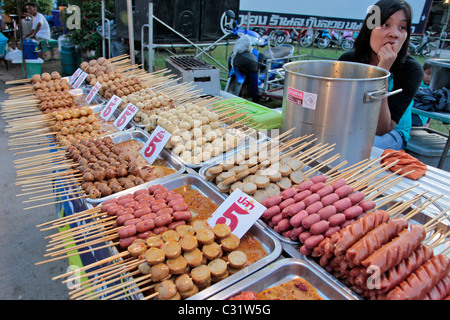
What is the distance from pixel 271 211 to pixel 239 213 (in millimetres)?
209

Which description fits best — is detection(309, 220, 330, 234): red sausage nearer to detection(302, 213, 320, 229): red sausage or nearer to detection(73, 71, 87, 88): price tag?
detection(302, 213, 320, 229): red sausage

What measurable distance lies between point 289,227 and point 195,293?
2.29ft

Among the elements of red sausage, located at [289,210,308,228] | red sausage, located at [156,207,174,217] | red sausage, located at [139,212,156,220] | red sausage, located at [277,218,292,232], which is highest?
red sausage, located at [289,210,308,228]

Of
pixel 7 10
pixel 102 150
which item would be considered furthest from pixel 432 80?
pixel 7 10

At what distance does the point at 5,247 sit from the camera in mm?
3967

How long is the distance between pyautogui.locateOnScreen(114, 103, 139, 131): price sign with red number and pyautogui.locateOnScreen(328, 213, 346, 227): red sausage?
2.69 metres

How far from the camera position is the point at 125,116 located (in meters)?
3.74

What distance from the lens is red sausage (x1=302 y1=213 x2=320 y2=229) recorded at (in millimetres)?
1762

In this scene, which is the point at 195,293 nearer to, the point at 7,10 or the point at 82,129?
the point at 82,129

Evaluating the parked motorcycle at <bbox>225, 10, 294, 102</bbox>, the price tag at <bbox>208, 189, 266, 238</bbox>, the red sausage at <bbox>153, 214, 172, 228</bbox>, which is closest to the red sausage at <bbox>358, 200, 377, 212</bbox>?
the price tag at <bbox>208, 189, 266, 238</bbox>

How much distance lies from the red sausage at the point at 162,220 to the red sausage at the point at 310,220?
0.84 m

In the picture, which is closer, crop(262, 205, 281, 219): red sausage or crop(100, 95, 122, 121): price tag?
crop(262, 205, 281, 219): red sausage

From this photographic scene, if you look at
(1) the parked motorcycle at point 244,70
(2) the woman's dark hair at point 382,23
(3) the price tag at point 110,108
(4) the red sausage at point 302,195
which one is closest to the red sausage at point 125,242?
(4) the red sausage at point 302,195
